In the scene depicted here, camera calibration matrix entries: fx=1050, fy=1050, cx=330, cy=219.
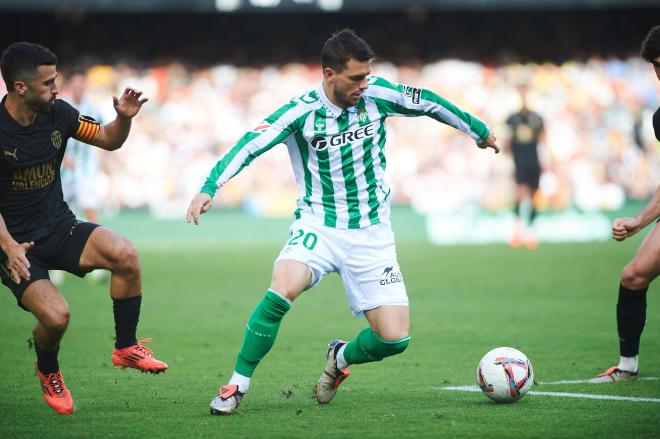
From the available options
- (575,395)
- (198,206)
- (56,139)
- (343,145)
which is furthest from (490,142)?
(56,139)

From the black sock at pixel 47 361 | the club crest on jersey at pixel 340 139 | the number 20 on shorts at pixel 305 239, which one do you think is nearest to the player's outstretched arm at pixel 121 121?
the club crest on jersey at pixel 340 139

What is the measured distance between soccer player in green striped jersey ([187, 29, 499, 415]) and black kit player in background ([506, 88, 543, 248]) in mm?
13718

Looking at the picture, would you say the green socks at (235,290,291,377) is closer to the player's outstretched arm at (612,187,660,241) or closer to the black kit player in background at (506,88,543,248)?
the player's outstretched arm at (612,187,660,241)

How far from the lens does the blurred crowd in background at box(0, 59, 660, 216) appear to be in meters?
25.7

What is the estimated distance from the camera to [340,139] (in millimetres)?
6531

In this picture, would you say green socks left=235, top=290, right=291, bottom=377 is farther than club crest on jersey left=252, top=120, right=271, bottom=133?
No

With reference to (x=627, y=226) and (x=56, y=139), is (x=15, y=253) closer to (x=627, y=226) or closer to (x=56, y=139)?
(x=56, y=139)

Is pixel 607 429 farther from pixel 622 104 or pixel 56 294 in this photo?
pixel 622 104

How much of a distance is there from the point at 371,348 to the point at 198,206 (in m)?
1.47

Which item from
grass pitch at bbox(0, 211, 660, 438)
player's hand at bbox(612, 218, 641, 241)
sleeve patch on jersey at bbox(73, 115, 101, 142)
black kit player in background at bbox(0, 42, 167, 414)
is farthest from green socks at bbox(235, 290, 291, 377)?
player's hand at bbox(612, 218, 641, 241)

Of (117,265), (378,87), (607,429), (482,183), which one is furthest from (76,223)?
(482,183)

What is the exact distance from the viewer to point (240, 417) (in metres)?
6.04

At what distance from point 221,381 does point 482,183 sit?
19543 mm

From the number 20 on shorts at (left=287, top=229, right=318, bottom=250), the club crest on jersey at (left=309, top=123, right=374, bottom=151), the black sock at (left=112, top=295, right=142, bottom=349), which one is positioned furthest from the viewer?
the black sock at (left=112, top=295, right=142, bottom=349)
